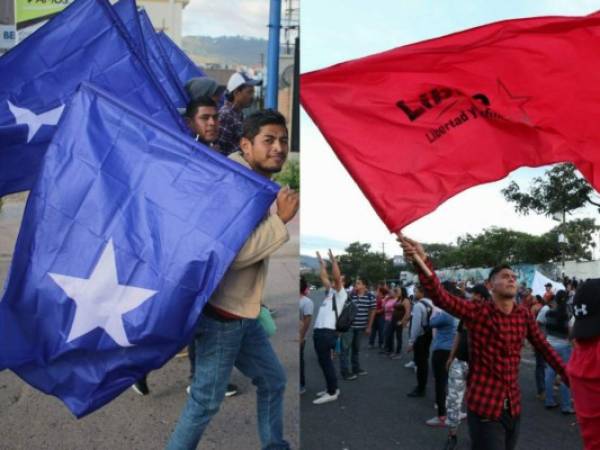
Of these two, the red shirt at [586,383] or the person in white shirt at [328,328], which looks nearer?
the person in white shirt at [328,328]

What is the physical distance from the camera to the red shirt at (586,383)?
2.71 metres

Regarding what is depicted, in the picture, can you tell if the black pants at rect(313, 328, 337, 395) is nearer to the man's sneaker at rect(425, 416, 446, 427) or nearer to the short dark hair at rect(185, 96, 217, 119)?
the man's sneaker at rect(425, 416, 446, 427)

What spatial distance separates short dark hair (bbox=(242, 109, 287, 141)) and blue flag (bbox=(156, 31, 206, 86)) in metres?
0.38

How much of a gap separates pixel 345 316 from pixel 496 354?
0.72 m

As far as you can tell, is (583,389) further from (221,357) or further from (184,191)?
(184,191)

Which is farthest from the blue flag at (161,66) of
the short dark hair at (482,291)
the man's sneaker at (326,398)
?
the short dark hair at (482,291)

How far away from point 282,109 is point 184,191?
0.51m

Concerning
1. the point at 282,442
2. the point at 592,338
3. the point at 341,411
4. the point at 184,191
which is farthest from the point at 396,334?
the point at 592,338

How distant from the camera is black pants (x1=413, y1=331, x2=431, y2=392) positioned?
233 centimetres

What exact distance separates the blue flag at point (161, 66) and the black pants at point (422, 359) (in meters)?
1.23

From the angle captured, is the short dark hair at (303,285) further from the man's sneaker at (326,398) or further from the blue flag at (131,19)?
the blue flag at (131,19)

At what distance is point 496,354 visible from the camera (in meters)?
2.63

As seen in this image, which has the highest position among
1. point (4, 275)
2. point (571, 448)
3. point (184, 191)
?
point (184, 191)

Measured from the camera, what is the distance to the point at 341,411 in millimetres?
2225
